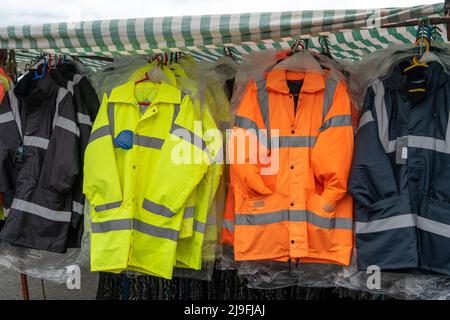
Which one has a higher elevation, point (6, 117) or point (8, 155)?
point (6, 117)

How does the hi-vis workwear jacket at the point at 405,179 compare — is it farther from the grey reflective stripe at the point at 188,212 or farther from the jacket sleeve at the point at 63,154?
the jacket sleeve at the point at 63,154

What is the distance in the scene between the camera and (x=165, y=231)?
7.95ft

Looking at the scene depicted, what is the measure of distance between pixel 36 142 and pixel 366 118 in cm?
188

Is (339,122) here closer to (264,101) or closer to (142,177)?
(264,101)

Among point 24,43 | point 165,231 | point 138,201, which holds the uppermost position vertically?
point 24,43

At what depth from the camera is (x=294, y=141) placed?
2418mm

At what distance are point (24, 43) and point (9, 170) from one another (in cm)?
76

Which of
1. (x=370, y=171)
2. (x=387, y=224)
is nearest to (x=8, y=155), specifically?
(x=370, y=171)

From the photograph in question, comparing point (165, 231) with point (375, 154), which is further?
point (165, 231)


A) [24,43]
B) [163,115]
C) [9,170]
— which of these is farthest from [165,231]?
[24,43]

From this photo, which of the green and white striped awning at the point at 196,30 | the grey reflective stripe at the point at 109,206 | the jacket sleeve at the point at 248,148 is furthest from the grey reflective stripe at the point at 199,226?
the green and white striped awning at the point at 196,30

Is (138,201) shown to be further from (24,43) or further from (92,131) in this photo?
(24,43)

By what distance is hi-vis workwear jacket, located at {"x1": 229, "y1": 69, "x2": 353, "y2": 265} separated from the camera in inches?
92.0

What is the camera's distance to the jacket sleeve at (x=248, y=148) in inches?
94.3
